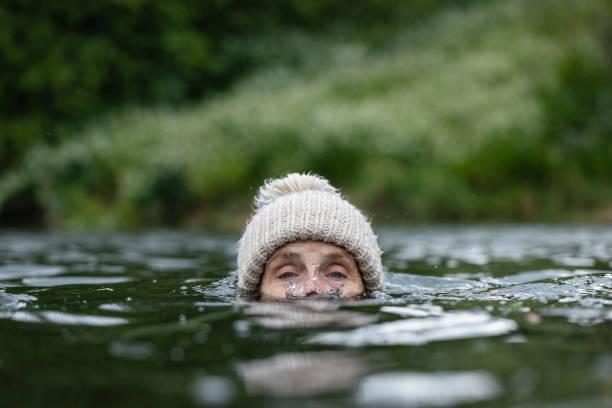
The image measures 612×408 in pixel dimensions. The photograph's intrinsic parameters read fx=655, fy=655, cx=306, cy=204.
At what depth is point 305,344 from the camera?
2.63 metres

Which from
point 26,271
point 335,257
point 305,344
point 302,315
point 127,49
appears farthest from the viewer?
point 127,49

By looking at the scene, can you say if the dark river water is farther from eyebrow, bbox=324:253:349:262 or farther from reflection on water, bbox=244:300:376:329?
eyebrow, bbox=324:253:349:262

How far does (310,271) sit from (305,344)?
58.8 inches

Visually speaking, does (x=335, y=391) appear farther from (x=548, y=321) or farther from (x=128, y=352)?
(x=548, y=321)

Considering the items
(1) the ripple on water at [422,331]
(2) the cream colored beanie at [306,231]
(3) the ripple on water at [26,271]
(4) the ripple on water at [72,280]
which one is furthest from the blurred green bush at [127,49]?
(1) the ripple on water at [422,331]

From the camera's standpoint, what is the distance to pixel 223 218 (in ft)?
46.4

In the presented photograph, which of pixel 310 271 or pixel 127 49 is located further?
pixel 127 49

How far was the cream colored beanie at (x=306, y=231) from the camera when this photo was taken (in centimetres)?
434

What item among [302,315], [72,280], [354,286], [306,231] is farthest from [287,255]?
[72,280]

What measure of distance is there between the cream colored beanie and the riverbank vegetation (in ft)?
28.2

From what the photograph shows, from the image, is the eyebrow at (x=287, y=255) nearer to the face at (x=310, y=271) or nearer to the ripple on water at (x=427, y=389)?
the face at (x=310, y=271)

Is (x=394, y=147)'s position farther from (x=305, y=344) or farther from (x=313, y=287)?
(x=305, y=344)

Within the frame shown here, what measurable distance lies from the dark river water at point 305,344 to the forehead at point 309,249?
16.1 inches

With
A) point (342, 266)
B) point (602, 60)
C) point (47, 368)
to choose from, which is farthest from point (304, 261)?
point (602, 60)
